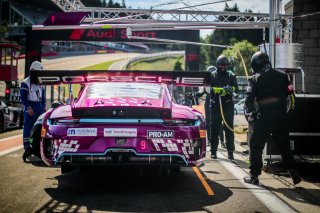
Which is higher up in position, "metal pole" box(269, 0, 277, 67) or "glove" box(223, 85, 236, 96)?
"metal pole" box(269, 0, 277, 67)

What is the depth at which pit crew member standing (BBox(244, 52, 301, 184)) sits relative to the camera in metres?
5.86

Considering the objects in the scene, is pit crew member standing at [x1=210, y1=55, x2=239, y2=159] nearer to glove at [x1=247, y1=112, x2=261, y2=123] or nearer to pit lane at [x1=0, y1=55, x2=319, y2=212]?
pit lane at [x1=0, y1=55, x2=319, y2=212]

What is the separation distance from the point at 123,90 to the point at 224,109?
3.14 m

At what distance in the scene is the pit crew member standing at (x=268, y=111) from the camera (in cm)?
586

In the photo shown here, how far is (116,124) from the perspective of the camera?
16.9 ft

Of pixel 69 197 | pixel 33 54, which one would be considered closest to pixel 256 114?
pixel 69 197

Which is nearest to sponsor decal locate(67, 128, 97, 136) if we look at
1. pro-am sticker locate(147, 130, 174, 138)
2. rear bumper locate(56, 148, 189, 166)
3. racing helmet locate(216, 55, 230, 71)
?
rear bumper locate(56, 148, 189, 166)

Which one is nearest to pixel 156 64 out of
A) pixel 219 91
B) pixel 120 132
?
pixel 219 91

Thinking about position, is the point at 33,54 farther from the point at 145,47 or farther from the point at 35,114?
the point at 145,47

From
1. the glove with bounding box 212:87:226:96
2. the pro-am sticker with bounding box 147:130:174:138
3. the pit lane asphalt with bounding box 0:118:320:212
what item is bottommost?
the pit lane asphalt with bounding box 0:118:320:212

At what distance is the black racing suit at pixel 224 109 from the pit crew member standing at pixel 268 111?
7.74 feet

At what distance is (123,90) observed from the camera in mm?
6086

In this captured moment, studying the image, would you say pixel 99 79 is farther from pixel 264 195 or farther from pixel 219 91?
pixel 219 91

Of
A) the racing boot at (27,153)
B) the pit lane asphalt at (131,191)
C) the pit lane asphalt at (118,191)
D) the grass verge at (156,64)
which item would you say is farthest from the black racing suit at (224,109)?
the grass verge at (156,64)
